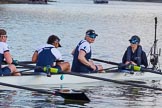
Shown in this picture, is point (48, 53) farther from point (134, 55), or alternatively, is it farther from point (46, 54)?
point (134, 55)

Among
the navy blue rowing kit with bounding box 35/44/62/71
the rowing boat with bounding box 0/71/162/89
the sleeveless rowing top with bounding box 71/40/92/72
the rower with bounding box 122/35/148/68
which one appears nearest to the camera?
the rowing boat with bounding box 0/71/162/89

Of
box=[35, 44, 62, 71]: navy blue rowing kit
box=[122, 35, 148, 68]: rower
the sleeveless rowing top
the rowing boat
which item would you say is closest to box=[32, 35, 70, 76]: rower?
box=[35, 44, 62, 71]: navy blue rowing kit

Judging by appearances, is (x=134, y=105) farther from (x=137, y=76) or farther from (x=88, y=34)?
(x=137, y=76)

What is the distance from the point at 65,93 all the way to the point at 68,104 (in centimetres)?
41

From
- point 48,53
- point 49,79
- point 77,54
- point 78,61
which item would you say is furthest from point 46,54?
Answer: point 78,61

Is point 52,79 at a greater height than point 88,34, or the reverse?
point 88,34

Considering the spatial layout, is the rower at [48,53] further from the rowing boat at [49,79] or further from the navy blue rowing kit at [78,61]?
the navy blue rowing kit at [78,61]

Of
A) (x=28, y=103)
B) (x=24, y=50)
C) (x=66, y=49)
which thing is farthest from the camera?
(x=66, y=49)

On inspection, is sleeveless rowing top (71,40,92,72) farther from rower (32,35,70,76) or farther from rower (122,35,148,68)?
rower (122,35,148,68)

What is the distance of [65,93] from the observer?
18.7m

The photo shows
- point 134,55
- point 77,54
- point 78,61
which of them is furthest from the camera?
point 134,55

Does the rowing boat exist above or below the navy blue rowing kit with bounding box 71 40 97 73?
below

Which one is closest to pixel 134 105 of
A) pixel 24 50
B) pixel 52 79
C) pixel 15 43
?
pixel 52 79

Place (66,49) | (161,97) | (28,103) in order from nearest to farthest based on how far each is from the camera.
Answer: (28,103)
(161,97)
(66,49)
